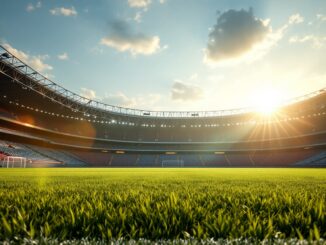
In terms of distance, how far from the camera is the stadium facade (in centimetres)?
3822

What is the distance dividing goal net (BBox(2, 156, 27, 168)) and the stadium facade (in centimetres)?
186

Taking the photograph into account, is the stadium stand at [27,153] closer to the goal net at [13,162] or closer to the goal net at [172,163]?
the goal net at [13,162]

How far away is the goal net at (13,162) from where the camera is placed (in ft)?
106

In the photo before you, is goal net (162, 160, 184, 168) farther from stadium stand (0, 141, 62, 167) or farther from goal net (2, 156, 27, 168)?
goal net (2, 156, 27, 168)

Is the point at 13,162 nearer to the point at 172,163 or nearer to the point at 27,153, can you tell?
the point at 27,153

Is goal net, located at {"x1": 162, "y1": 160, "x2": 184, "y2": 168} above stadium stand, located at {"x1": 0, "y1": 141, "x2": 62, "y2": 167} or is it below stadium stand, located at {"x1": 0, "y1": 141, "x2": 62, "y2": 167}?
below

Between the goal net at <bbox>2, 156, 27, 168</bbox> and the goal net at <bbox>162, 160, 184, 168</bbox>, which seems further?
the goal net at <bbox>162, 160, 184, 168</bbox>

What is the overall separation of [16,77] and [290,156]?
183 feet

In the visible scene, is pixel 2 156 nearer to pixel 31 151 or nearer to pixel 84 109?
pixel 31 151

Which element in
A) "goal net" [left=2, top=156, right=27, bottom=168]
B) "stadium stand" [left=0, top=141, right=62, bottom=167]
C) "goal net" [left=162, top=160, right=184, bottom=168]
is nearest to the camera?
"goal net" [left=2, top=156, right=27, bottom=168]

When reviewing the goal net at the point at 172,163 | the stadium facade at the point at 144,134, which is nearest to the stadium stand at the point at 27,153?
the stadium facade at the point at 144,134

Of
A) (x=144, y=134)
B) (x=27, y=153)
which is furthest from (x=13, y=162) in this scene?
(x=144, y=134)

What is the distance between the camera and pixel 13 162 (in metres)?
33.4

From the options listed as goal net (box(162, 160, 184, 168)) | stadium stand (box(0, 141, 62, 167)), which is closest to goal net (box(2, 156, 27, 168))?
stadium stand (box(0, 141, 62, 167))
